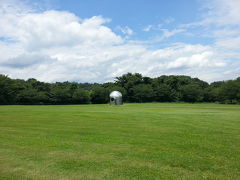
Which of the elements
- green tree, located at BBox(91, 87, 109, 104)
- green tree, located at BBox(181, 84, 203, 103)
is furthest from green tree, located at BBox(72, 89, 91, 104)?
green tree, located at BBox(181, 84, 203, 103)

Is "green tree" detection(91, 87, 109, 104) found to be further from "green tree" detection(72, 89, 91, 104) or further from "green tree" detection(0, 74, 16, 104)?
"green tree" detection(0, 74, 16, 104)

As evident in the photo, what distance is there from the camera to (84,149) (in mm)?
8703

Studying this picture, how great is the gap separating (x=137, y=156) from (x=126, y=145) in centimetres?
164

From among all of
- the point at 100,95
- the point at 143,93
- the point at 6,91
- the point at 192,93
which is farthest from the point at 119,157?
the point at 192,93

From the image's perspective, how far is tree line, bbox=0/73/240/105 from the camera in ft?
228

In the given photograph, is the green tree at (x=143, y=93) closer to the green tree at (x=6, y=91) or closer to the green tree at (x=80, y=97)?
the green tree at (x=80, y=97)

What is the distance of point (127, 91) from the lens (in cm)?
8794

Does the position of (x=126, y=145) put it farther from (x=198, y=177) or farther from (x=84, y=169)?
(x=198, y=177)

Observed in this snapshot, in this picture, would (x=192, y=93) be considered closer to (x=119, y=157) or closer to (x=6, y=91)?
(x=6, y=91)

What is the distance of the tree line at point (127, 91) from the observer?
69.6m

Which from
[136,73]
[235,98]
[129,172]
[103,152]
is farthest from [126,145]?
[136,73]

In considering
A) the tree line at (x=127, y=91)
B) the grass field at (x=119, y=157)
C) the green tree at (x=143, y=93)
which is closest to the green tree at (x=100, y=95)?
the tree line at (x=127, y=91)

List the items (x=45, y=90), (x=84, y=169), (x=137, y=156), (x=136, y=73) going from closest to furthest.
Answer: (x=84, y=169) → (x=137, y=156) → (x=45, y=90) → (x=136, y=73)

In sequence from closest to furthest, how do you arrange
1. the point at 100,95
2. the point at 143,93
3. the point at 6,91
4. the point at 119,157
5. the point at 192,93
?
the point at 119,157 → the point at 6,91 → the point at 100,95 → the point at 192,93 → the point at 143,93
